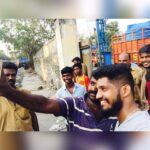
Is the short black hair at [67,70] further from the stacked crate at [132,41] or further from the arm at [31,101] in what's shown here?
the stacked crate at [132,41]

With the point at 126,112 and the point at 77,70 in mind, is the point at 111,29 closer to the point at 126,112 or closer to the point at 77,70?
the point at 77,70

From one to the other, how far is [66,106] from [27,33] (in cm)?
66

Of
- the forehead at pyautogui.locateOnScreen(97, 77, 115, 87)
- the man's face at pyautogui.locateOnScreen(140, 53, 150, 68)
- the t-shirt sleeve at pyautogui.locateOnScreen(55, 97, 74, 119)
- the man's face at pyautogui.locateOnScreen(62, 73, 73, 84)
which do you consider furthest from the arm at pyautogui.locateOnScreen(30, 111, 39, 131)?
the man's face at pyautogui.locateOnScreen(140, 53, 150, 68)

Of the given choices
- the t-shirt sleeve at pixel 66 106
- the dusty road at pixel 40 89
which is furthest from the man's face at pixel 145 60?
the dusty road at pixel 40 89

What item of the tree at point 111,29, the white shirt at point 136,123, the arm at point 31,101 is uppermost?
the tree at point 111,29

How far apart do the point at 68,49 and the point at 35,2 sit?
0.46m

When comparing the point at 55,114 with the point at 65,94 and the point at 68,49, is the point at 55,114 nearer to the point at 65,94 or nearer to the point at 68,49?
the point at 65,94

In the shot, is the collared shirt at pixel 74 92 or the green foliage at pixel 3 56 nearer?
the collared shirt at pixel 74 92

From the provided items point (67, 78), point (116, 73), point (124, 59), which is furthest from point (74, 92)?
point (124, 59)

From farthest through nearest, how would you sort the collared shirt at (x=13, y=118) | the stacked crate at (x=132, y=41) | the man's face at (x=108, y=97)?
the collared shirt at (x=13, y=118), the man's face at (x=108, y=97), the stacked crate at (x=132, y=41)

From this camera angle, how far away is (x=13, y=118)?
113 inches

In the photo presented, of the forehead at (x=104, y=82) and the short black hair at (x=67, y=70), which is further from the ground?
the short black hair at (x=67, y=70)

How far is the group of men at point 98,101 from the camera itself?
102 inches

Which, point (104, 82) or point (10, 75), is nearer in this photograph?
point (104, 82)
